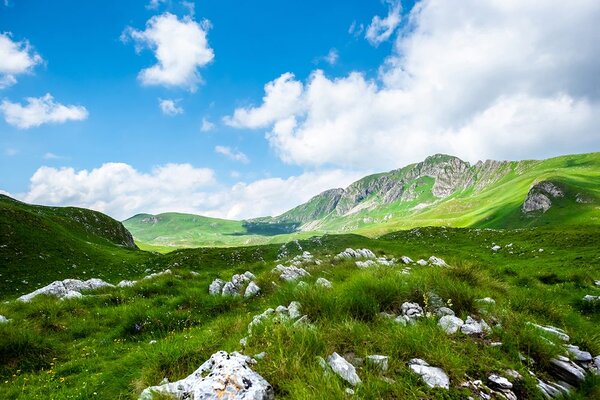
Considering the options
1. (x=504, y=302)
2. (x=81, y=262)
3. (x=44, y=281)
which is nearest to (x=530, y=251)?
(x=504, y=302)

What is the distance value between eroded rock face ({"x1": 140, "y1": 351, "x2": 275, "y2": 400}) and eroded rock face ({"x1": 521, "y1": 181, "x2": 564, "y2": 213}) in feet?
504

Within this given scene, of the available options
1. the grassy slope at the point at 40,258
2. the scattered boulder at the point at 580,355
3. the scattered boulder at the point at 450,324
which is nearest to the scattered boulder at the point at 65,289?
the grassy slope at the point at 40,258

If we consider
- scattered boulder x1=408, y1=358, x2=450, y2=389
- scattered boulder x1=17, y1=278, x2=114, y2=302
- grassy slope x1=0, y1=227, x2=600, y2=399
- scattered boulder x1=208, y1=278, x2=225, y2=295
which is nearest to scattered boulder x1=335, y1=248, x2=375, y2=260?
grassy slope x1=0, y1=227, x2=600, y2=399

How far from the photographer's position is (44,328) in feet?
40.1

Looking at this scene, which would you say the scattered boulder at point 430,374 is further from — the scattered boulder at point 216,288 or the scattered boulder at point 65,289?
the scattered boulder at point 65,289

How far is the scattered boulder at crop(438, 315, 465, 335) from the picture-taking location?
7150 millimetres


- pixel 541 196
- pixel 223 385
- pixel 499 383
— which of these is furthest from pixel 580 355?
pixel 541 196

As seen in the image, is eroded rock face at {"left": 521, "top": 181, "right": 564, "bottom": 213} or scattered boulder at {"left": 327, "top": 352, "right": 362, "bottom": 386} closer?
scattered boulder at {"left": 327, "top": 352, "right": 362, "bottom": 386}

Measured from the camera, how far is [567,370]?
6324 millimetres

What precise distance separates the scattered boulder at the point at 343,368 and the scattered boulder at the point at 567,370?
14.1 feet

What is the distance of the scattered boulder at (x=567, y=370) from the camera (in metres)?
6.21

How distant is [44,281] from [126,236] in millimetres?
60630

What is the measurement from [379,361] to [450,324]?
246cm

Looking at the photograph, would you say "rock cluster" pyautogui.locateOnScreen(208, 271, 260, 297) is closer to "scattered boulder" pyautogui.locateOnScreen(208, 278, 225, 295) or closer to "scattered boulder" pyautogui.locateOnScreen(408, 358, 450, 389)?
"scattered boulder" pyautogui.locateOnScreen(208, 278, 225, 295)
